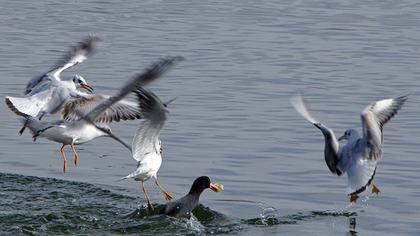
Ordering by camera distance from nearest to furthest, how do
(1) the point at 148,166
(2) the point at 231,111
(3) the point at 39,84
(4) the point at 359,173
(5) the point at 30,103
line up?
(4) the point at 359,173 < (1) the point at 148,166 < (5) the point at 30,103 < (3) the point at 39,84 < (2) the point at 231,111

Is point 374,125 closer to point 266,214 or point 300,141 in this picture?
point 266,214

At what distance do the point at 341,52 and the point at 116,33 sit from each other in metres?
4.80

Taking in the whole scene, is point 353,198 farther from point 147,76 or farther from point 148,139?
point 147,76

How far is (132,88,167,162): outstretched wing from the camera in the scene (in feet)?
42.0

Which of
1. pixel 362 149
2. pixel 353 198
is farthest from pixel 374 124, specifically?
pixel 353 198

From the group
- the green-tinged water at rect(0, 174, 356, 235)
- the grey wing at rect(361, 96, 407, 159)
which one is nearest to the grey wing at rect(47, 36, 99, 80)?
the green-tinged water at rect(0, 174, 356, 235)

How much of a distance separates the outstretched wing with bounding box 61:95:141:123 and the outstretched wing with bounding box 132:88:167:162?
0.64 meters

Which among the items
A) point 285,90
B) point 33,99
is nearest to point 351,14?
point 285,90

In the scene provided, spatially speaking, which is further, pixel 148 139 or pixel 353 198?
pixel 148 139

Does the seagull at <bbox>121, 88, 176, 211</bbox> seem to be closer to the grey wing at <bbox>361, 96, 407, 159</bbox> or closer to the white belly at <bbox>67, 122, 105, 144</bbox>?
the white belly at <bbox>67, 122, 105, 144</bbox>

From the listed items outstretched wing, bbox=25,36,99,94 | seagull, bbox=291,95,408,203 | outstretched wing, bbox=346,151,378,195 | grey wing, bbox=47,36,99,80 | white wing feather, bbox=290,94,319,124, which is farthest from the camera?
grey wing, bbox=47,36,99,80

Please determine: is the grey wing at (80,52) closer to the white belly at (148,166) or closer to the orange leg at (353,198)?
the white belly at (148,166)

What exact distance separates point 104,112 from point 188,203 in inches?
71.0

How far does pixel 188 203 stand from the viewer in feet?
44.1
